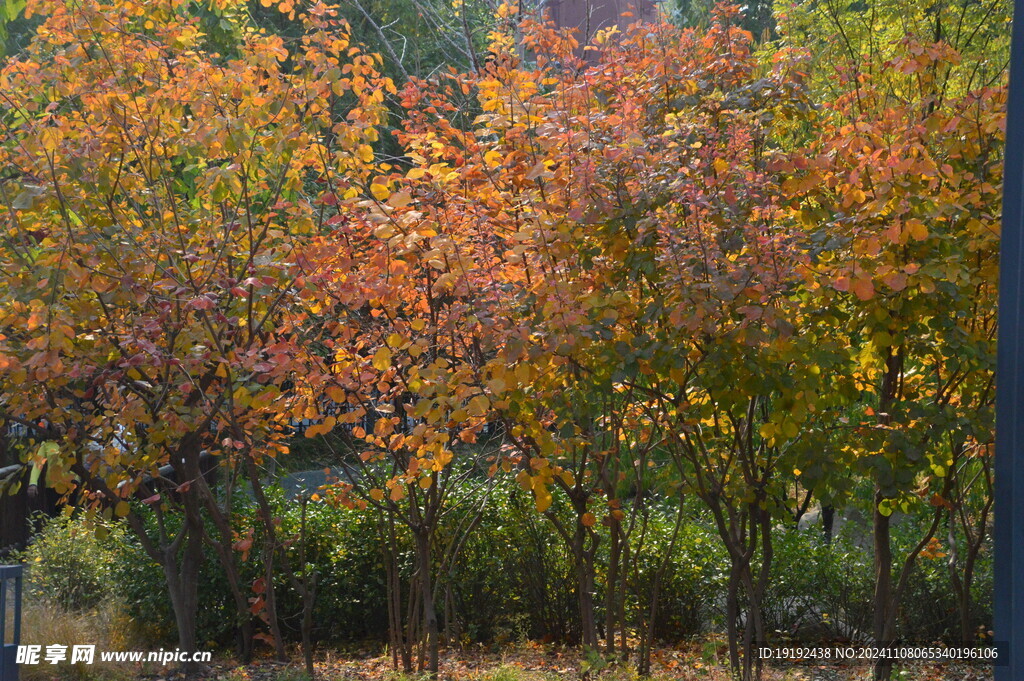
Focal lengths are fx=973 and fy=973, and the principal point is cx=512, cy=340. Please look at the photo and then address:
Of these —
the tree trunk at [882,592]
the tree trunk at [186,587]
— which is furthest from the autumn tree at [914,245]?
the tree trunk at [186,587]

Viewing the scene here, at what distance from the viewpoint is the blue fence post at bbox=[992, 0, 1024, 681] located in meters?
2.18

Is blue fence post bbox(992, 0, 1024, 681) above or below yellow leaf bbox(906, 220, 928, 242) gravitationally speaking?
below

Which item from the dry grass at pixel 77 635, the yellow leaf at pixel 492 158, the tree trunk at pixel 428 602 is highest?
the yellow leaf at pixel 492 158

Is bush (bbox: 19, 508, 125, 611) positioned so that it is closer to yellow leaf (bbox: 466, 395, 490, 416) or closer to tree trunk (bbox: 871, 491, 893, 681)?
yellow leaf (bbox: 466, 395, 490, 416)

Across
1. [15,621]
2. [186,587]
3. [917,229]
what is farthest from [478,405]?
[186,587]

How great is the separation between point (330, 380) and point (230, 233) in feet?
3.01

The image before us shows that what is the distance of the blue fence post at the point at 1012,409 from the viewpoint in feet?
7.15

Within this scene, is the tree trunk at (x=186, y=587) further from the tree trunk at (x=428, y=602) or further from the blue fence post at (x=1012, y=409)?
the blue fence post at (x=1012, y=409)

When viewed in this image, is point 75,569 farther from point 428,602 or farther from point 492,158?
point 492,158

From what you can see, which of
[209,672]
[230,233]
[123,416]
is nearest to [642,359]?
[230,233]

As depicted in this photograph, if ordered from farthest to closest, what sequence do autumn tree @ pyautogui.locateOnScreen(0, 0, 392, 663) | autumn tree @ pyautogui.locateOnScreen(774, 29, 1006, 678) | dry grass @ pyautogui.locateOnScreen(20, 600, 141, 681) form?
dry grass @ pyautogui.locateOnScreen(20, 600, 141, 681), autumn tree @ pyautogui.locateOnScreen(0, 0, 392, 663), autumn tree @ pyautogui.locateOnScreen(774, 29, 1006, 678)

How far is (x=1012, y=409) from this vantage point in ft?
7.25

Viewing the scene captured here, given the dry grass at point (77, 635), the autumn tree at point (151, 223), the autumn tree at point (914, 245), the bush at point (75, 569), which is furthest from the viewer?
the bush at point (75, 569)

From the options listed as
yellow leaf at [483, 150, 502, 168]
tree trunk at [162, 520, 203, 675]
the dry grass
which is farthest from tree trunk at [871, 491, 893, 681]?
the dry grass
